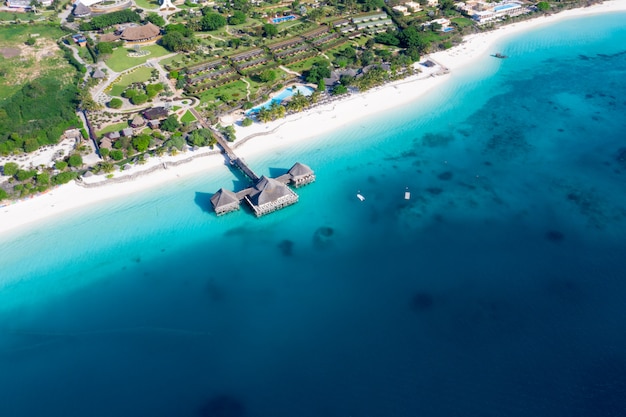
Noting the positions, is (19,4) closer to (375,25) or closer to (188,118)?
(188,118)

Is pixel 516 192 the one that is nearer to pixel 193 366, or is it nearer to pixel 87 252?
pixel 193 366

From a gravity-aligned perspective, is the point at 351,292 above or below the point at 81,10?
below

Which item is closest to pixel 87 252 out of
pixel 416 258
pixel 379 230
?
pixel 379 230

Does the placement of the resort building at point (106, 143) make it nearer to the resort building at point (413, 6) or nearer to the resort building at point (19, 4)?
the resort building at point (413, 6)

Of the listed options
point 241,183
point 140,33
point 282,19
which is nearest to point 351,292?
point 241,183

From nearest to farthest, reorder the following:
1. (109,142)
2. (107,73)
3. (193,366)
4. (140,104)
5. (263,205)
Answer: (193,366), (263,205), (109,142), (140,104), (107,73)

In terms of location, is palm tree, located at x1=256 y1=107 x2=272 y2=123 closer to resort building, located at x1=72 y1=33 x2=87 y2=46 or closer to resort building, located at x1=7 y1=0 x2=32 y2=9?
resort building, located at x1=72 y1=33 x2=87 y2=46

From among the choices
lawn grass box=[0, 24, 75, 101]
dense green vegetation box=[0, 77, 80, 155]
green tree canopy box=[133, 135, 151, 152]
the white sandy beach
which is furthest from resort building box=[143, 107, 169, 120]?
lawn grass box=[0, 24, 75, 101]

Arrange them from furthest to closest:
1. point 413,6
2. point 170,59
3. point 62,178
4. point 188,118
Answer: point 413,6 → point 170,59 → point 188,118 → point 62,178
